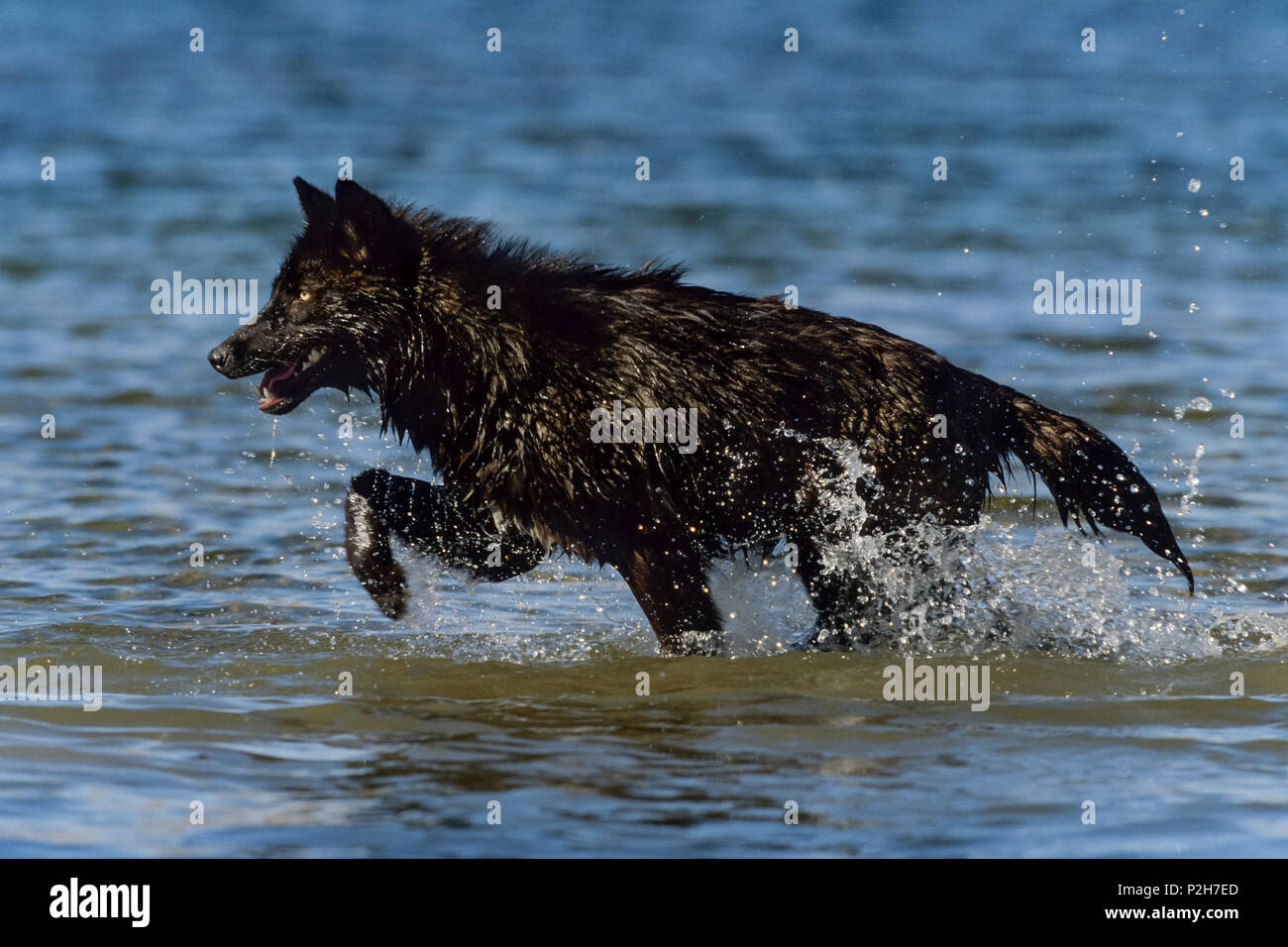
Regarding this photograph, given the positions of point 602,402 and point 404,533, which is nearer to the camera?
point 602,402

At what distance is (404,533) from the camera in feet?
22.6

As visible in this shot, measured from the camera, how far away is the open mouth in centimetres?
672

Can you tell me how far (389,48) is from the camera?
2138 cm

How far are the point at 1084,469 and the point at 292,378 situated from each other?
3313 millimetres

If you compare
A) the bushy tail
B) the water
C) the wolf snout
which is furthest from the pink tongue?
the bushy tail

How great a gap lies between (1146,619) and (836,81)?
14126mm

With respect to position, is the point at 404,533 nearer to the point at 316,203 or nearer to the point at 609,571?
the point at 316,203

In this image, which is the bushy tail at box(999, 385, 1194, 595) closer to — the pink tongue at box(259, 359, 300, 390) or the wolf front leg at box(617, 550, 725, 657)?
the wolf front leg at box(617, 550, 725, 657)

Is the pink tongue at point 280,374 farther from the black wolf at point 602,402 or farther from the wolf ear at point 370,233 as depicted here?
the wolf ear at point 370,233

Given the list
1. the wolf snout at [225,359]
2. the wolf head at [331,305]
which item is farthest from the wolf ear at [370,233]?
the wolf snout at [225,359]

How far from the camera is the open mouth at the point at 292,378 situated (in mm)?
6723

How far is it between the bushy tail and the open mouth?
9.43 ft

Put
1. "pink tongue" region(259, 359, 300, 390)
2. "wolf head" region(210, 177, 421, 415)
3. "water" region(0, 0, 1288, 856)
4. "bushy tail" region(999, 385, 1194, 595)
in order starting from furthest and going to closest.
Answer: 1. "bushy tail" region(999, 385, 1194, 595)
2. "pink tongue" region(259, 359, 300, 390)
3. "wolf head" region(210, 177, 421, 415)
4. "water" region(0, 0, 1288, 856)

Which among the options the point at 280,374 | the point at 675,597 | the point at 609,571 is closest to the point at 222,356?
the point at 280,374
